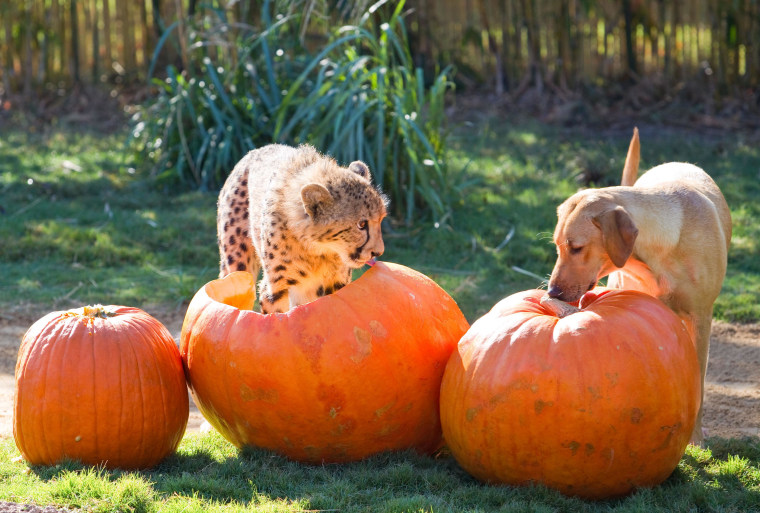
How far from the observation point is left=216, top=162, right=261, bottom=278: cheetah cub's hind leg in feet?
17.7

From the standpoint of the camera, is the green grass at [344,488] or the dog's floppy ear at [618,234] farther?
the dog's floppy ear at [618,234]

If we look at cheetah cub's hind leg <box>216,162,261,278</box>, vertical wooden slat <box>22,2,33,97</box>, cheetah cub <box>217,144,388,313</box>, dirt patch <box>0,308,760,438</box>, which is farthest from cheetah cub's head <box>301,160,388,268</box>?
vertical wooden slat <box>22,2,33,97</box>

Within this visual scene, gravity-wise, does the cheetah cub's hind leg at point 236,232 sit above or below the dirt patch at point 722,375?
above

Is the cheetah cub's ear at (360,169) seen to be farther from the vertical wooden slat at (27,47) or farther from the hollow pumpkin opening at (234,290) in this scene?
the vertical wooden slat at (27,47)

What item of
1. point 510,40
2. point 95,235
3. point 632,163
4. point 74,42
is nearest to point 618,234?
point 632,163

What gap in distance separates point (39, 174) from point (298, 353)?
7.38m

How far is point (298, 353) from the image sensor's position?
3.87 meters

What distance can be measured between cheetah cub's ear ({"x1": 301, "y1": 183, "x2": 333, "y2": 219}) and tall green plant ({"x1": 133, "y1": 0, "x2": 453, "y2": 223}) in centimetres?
330

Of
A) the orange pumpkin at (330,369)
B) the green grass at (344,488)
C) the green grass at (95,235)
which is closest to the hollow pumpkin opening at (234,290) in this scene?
the orange pumpkin at (330,369)

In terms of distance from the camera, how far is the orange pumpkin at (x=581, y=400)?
11.7 feet

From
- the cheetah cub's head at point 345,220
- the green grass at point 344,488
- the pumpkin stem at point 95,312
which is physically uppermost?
the cheetah cub's head at point 345,220

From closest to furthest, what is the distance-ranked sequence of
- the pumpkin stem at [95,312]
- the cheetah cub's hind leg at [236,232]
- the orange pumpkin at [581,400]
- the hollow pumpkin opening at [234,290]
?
1. the orange pumpkin at [581,400]
2. the pumpkin stem at [95,312]
3. the hollow pumpkin opening at [234,290]
4. the cheetah cub's hind leg at [236,232]

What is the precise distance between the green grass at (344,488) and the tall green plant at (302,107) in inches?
168

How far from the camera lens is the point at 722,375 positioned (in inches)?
211
